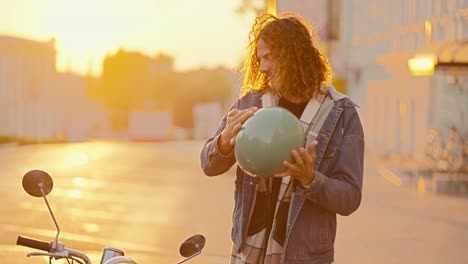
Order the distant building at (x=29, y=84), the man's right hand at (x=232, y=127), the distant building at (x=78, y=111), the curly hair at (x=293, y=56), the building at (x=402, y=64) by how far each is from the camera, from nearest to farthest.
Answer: the man's right hand at (x=232, y=127) < the curly hair at (x=293, y=56) < the building at (x=402, y=64) < the distant building at (x=29, y=84) < the distant building at (x=78, y=111)

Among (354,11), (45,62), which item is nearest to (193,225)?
(354,11)

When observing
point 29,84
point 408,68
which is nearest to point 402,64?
point 408,68

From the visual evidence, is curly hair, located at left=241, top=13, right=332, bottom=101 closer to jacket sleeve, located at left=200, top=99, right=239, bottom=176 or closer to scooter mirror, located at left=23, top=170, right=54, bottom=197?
jacket sleeve, located at left=200, top=99, right=239, bottom=176

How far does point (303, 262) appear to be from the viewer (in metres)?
3.76

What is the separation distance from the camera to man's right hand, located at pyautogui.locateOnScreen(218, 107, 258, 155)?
3611 millimetres

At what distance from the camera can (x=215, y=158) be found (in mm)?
3816

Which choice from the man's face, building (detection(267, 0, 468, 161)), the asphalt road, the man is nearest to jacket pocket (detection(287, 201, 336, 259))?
the man

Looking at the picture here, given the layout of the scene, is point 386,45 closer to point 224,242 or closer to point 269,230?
point 224,242

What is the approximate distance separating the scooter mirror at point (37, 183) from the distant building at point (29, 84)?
214ft

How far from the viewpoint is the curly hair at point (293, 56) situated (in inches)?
146

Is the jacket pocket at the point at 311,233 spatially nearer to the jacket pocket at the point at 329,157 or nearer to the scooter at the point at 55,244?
the jacket pocket at the point at 329,157

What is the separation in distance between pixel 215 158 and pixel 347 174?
0.43 m

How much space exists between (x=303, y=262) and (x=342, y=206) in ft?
0.71

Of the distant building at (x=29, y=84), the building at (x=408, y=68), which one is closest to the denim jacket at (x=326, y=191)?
the building at (x=408, y=68)
